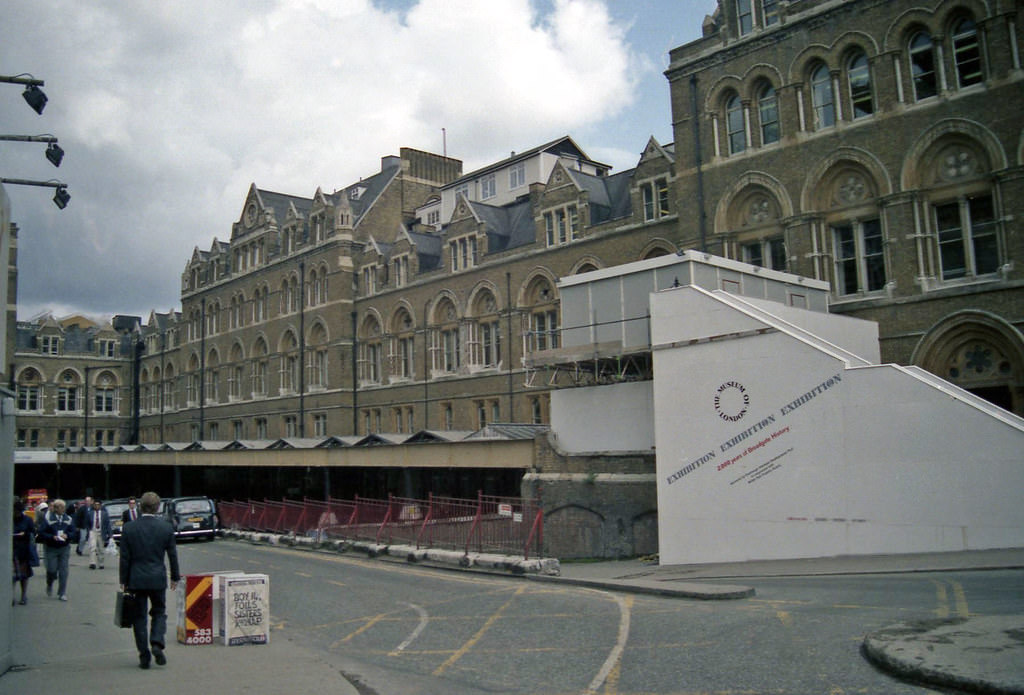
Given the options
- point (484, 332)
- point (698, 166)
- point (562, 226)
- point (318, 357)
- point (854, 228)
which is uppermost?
point (562, 226)

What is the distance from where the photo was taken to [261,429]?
62.3 meters

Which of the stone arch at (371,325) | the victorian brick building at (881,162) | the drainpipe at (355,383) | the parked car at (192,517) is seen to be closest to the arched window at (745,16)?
the victorian brick building at (881,162)

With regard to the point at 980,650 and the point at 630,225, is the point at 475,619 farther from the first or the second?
the point at 630,225

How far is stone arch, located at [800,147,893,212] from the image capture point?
88.4 ft

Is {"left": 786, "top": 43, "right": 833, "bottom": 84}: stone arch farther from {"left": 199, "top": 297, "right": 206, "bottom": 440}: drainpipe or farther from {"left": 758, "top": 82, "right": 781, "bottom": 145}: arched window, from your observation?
{"left": 199, "top": 297, "right": 206, "bottom": 440}: drainpipe

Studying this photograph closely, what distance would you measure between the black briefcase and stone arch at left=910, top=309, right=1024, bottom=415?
871 inches

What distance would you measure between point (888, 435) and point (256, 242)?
54543mm

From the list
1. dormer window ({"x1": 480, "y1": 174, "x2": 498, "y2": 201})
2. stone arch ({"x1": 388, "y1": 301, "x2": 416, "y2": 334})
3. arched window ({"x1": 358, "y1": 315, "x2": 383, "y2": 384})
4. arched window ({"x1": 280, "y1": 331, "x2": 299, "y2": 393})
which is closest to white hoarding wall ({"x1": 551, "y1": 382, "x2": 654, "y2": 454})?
stone arch ({"x1": 388, "y1": 301, "x2": 416, "y2": 334})

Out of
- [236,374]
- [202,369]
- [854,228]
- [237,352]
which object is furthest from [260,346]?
[854,228]

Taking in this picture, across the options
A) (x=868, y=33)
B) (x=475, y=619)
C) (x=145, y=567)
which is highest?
(x=868, y=33)

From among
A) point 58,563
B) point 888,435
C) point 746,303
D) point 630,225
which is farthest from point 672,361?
point 630,225

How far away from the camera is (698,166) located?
31.5 metres

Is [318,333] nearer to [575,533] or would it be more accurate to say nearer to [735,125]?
[735,125]

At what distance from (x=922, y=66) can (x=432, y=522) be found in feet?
63.4
